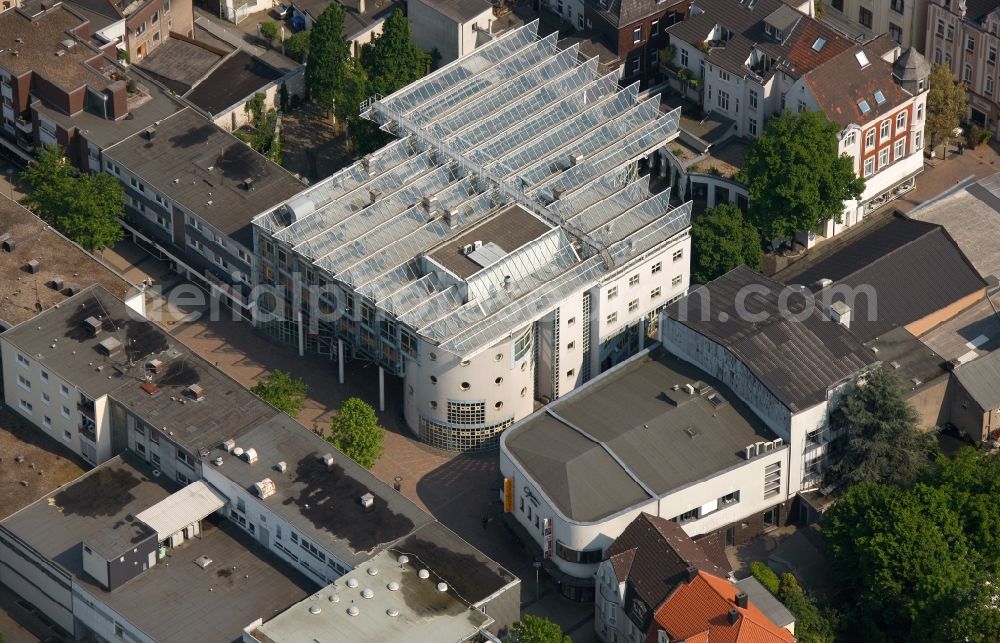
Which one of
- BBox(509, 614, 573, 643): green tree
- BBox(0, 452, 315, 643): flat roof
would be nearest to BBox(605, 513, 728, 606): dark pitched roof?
BBox(509, 614, 573, 643): green tree

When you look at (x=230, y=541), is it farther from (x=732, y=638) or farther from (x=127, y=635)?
(x=732, y=638)

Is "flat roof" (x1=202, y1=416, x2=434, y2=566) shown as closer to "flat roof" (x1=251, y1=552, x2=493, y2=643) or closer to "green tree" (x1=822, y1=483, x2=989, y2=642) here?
"flat roof" (x1=251, y1=552, x2=493, y2=643)

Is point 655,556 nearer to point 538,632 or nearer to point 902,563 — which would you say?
point 538,632

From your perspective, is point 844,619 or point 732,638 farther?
point 844,619

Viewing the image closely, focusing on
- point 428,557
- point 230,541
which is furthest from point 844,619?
point 230,541

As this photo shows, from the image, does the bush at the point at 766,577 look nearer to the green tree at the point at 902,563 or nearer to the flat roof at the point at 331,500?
the green tree at the point at 902,563

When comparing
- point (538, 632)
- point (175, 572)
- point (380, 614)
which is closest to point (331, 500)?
point (380, 614)

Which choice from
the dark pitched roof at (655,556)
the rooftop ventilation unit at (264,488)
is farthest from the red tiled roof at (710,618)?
the rooftop ventilation unit at (264,488)

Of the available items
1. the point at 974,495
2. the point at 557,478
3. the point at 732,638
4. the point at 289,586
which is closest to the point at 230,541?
the point at 289,586
